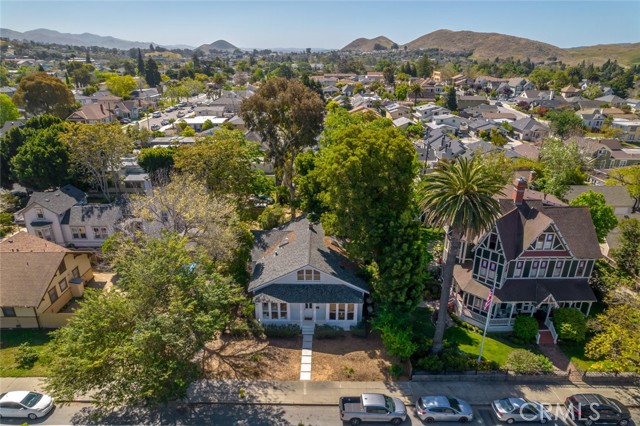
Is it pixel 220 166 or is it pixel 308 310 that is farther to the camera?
pixel 220 166

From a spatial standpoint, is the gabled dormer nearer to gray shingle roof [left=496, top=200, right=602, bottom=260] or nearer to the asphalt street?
gray shingle roof [left=496, top=200, right=602, bottom=260]

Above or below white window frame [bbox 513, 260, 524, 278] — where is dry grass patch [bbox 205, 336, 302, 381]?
below

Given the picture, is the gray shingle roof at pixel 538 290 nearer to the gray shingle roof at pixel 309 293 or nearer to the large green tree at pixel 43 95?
the gray shingle roof at pixel 309 293

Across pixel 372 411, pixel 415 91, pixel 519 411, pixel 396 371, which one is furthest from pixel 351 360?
pixel 415 91

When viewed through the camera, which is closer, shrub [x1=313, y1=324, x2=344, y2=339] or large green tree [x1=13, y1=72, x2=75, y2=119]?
shrub [x1=313, y1=324, x2=344, y2=339]

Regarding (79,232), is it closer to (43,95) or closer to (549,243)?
(549,243)

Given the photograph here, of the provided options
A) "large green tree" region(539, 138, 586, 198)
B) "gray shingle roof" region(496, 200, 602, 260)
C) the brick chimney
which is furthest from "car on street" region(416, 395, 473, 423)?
"large green tree" region(539, 138, 586, 198)
